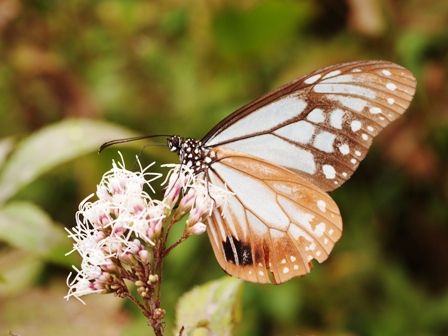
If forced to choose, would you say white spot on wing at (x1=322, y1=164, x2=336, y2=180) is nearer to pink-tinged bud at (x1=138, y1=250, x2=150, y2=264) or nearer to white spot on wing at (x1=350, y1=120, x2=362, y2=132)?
white spot on wing at (x1=350, y1=120, x2=362, y2=132)

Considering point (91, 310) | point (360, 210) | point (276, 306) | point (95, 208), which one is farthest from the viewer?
point (360, 210)

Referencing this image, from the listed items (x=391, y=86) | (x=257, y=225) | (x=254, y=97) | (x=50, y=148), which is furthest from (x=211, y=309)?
(x=254, y=97)

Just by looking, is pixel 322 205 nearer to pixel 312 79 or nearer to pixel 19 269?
pixel 312 79

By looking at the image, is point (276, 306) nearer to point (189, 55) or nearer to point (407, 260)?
point (407, 260)

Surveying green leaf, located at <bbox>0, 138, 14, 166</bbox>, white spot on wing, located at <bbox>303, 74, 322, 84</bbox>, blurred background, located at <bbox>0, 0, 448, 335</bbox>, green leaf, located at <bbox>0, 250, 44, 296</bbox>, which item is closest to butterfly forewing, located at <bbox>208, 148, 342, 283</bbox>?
white spot on wing, located at <bbox>303, 74, 322, 84</bbox>

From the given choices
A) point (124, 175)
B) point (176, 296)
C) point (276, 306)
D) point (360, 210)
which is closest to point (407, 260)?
point (360, 210)

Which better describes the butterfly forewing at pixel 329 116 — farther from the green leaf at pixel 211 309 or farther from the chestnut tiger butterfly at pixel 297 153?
the green leaf at pixel 211 309
